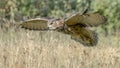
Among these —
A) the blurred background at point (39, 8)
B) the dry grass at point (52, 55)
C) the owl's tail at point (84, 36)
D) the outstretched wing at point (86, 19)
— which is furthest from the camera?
the blurred background at point (39, 8)

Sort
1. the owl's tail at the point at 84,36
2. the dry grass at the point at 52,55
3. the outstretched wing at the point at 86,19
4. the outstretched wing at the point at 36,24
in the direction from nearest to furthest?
1. the outstretched wing at the point at 86,19
2. the outstretched wing at the point at 36,24
3. the owl's tail at the point at 84,36
4. the dry grass at the point at 52,55

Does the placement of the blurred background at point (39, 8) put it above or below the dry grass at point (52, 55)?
below

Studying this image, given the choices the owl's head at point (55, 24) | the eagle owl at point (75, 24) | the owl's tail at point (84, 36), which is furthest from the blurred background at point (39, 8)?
the owl's head at point (55, 24)

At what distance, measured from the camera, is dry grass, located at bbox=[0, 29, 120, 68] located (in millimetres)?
6934

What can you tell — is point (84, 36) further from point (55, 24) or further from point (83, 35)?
point (55, 24)

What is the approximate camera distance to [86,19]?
591 cm

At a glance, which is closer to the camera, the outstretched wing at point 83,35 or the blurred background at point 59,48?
the outstretched wing at point 83,35

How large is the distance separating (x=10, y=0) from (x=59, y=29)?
5.76 metres

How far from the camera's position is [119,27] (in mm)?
10281

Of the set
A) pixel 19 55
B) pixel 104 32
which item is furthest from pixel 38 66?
pixel 104 32

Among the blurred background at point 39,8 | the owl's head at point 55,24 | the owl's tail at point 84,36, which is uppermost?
the owl's head at point 55,24

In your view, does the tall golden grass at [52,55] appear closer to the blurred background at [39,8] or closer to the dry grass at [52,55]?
the dry grass at [52,55]

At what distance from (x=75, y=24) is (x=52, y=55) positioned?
1.33m

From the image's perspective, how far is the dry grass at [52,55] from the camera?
22.7 feet
